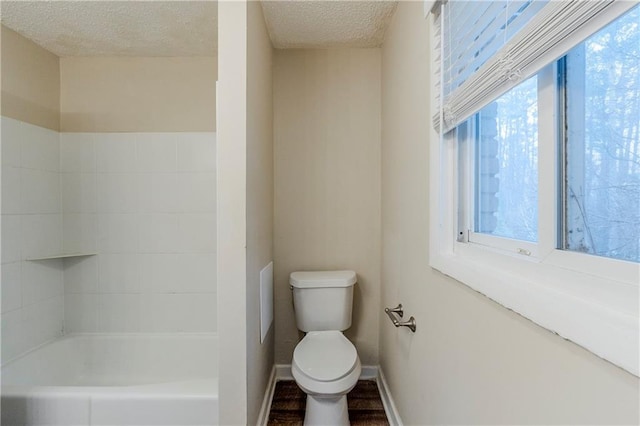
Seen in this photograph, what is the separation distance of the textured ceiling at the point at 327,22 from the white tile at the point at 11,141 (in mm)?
1611

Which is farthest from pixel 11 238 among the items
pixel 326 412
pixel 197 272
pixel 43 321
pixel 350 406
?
pixel 350 406

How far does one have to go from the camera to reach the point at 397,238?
5.81 feet

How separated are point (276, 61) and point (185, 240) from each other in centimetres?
143

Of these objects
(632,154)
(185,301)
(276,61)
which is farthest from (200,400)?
(276,61)

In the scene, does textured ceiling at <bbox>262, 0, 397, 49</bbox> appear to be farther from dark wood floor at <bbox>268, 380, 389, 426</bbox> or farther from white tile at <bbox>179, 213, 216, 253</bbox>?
dark wood floor at <bbox>268, 380, 389, 426</bbox>

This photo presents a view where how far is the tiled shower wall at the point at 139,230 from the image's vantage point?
7.30 ft

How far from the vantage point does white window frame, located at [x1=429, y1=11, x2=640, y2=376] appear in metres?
0.47

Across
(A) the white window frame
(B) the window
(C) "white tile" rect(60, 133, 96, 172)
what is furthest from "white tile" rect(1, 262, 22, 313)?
(B) the window

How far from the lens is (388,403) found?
1.87 meters

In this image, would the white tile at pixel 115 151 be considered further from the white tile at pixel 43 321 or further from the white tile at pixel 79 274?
the white tile at pixel 43 321

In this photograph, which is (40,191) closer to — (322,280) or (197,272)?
(197,272)

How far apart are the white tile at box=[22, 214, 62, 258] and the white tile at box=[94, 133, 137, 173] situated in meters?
0.46

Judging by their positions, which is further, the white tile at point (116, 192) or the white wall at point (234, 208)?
the white tile at point (116, 192)

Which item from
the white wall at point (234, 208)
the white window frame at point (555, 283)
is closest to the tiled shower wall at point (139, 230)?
the white wall at point (234, 208)
